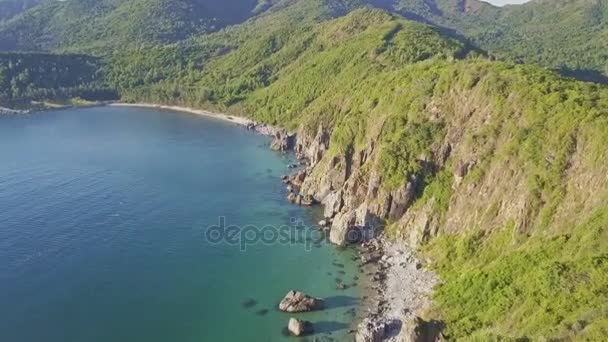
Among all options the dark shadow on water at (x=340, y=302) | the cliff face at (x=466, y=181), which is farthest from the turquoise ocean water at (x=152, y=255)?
the cliff face at (x=466, y=181)

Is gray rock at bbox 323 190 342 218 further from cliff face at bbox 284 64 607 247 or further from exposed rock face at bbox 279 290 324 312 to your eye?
exposed rock face at bbox 279 290 324 312

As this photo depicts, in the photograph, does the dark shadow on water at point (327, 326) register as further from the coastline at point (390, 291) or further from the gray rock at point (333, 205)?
the gray rock at point (333, 205)

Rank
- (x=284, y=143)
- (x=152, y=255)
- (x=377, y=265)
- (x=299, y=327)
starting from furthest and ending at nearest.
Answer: (x=284, y=143)
(x=152, y=255)
(x=377, y=265)
(x=299, y=327)

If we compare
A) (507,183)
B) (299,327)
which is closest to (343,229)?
(507,183)

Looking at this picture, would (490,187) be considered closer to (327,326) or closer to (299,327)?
(327,326)

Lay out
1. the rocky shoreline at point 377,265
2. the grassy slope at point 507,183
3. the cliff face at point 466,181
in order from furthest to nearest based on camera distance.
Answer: the cliff face at point 466,181 < the rocky shoreline at point 377,265 < the grassy slope at point 507,183

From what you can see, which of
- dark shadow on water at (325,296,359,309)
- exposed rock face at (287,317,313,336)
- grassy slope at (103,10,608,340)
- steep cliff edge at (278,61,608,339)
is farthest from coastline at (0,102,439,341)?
exposed rock face at (287,317,313,336)

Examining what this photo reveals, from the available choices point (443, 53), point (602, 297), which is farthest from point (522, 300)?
point (443, 53)
